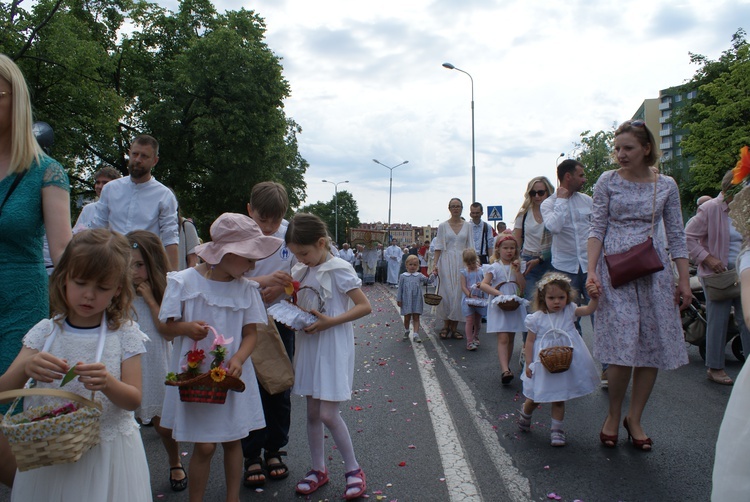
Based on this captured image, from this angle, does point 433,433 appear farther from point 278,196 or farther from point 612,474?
point 278,196

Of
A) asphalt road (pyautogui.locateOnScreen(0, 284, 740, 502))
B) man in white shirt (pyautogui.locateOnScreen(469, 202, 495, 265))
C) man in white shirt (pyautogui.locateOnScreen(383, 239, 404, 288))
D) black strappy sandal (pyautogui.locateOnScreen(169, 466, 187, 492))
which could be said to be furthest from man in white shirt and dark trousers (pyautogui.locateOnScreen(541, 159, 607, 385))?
man in white shirt (pyautogui.locateOnScreen(383, 239, 404, 288))

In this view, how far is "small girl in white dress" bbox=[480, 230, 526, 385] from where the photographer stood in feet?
23.1

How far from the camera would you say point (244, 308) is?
3.45 metres

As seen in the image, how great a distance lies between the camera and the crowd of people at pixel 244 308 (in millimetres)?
2539

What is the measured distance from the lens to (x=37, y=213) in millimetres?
2770

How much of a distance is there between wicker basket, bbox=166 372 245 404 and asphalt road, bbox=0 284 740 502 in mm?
921

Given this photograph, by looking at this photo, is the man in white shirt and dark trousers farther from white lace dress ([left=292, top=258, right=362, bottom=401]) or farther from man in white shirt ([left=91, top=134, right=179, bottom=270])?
man in white shirt ([left=91, top=134, right=179, bottom=270])

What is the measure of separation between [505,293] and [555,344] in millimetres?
2862

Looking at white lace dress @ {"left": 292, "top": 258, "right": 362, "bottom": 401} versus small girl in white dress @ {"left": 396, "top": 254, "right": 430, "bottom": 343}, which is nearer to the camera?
white lace dress @ {"left": 292, "top": 258, "right": 362, "bottom": 401}

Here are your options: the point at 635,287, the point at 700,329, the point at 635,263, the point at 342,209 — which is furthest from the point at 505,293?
the point at 342,209

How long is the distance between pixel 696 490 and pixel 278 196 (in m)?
3.17

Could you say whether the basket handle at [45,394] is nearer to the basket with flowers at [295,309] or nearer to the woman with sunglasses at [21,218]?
the woman with sunglasses at [21,218]

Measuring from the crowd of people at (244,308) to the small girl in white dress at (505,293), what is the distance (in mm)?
A: 35

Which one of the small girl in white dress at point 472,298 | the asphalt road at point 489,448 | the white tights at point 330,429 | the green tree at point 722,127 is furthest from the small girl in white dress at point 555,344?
the green tree at point 722,127
